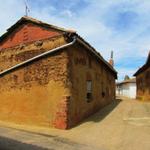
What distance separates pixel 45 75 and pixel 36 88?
84 centimetres

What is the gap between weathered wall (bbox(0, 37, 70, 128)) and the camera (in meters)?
13.0

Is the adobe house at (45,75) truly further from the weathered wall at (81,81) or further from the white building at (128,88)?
the white building at (128,88)

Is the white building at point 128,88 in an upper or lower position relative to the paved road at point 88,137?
upper

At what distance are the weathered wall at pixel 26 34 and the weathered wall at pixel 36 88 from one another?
45cm

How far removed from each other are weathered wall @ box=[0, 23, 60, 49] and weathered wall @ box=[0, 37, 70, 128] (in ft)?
1.49

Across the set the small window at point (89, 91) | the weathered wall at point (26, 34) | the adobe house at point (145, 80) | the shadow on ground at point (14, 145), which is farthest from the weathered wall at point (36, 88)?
the adobe house at point (145, 80)

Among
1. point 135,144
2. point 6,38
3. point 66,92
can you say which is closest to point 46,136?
point 66,92

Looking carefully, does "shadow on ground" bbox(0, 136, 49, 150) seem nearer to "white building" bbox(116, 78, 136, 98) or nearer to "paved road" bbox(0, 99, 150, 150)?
"paved road" bbox(0, 99, 150, 150)

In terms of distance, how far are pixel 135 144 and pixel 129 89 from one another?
150 ft

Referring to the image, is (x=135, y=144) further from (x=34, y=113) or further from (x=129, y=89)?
(x=129, y=89)

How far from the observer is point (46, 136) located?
11.1 meters

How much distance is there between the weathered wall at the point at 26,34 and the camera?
48.1 ft

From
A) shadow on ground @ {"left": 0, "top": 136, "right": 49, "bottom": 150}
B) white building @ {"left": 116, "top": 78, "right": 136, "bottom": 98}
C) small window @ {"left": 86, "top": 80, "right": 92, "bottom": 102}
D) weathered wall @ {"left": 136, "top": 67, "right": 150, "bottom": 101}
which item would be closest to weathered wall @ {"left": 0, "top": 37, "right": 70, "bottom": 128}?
small window @ {"left": 86, "top": 80, "right": 92, "bottom": 102}

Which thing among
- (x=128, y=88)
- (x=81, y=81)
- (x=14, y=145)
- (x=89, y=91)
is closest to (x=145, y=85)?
(x=89, y=91)
